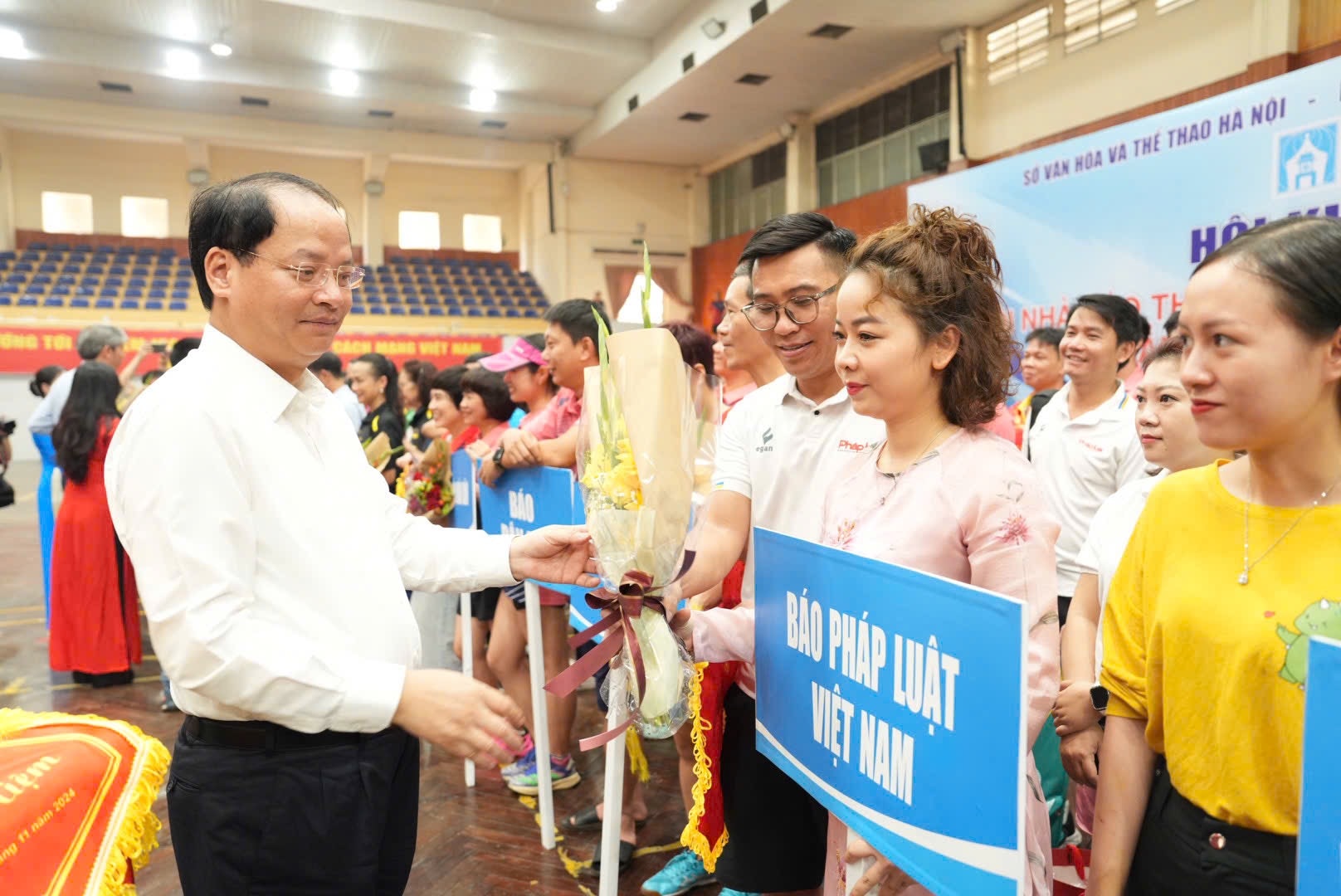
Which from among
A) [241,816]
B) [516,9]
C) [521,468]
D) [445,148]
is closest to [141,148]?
[445,148]

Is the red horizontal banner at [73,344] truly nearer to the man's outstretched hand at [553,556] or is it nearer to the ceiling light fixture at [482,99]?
the ceiling light fixture at [482,99]

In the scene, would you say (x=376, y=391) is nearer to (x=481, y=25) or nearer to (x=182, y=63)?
(x=481, y=25)

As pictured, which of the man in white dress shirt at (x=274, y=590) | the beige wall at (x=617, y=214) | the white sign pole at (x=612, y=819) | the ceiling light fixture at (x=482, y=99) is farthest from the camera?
the beige wall at (x=617, y=214)

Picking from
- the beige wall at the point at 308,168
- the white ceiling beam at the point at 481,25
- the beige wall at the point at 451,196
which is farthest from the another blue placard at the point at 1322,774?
the beige wall at the point at 451,196

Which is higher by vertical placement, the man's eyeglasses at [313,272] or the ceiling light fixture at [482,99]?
the ceiling light fixture at [482,99]

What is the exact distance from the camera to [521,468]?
270cm

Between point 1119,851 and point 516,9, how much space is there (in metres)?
11.9

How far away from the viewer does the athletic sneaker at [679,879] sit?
2377mm

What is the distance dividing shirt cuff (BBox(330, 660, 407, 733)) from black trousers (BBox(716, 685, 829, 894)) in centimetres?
78

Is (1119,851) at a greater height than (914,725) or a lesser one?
lesser

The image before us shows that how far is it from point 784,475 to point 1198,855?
91 centimetres

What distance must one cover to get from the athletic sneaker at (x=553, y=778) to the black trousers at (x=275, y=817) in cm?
172

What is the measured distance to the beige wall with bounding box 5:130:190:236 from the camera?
15.7 metres

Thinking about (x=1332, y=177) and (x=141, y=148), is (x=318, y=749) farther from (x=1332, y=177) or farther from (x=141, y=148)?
(x=141, y=148)
